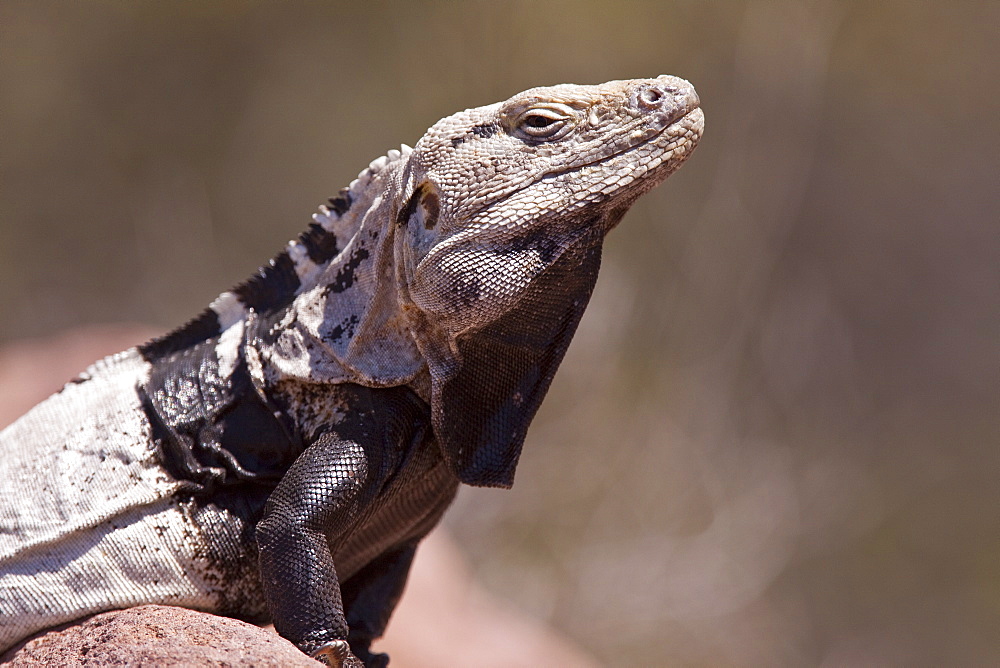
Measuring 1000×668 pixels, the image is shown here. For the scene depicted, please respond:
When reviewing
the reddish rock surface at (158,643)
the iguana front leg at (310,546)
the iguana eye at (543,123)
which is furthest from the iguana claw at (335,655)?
the iguana eye at (543,123)

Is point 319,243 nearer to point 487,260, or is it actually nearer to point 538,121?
point 487,260

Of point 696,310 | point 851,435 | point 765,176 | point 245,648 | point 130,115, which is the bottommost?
point 851,435

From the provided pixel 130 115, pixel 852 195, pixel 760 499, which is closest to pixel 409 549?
pixel 760 499

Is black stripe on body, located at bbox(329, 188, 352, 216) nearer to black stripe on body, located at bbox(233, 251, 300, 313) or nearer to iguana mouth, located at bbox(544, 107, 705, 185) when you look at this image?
black stripe on body, located at bbox(233, 251, 300, 313)

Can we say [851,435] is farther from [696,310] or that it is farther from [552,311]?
[552,311]

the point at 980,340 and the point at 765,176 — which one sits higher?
the point at 765,176

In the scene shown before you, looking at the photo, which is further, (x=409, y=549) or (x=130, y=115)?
(x=130, y=115)
